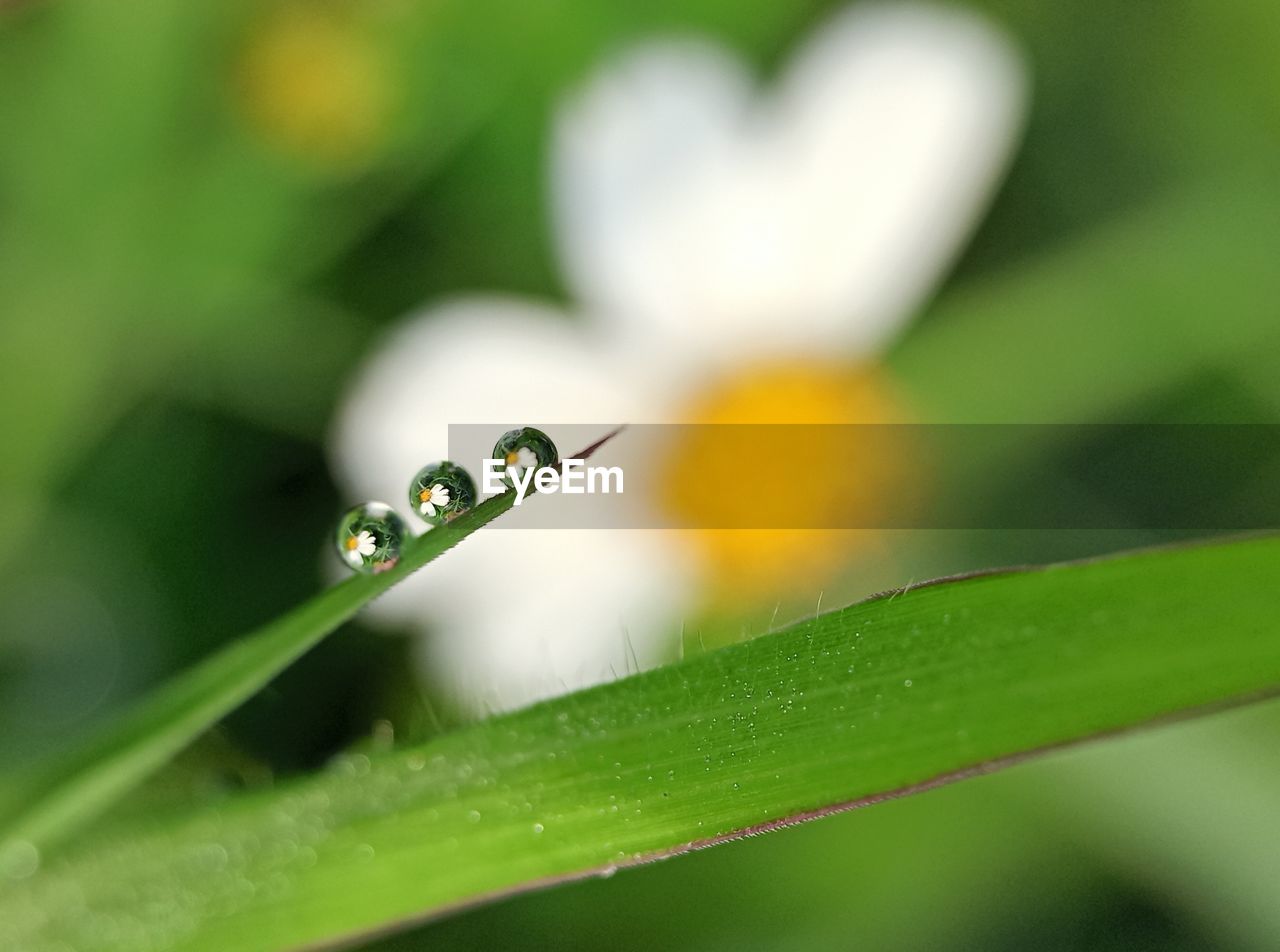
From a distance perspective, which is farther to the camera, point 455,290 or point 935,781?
point 455,290

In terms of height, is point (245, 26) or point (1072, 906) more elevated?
point (245, 26)

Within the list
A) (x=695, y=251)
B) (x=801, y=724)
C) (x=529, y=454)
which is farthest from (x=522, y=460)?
(x=695, y=251)

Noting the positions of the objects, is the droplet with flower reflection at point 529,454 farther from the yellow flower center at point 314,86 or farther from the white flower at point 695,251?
the yellow flower center at point 314,86

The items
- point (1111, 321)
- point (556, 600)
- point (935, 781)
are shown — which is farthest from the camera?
point (1111, 321)

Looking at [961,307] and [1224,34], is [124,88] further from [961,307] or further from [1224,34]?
[1224,34]

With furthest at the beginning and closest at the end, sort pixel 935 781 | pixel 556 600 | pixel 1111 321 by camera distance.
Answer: pixel 1111 321, pixel 556 600, pixel 935 781

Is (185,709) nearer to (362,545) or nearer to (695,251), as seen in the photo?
(362,545)

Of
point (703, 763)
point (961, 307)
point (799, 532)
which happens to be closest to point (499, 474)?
point (703, 763)
